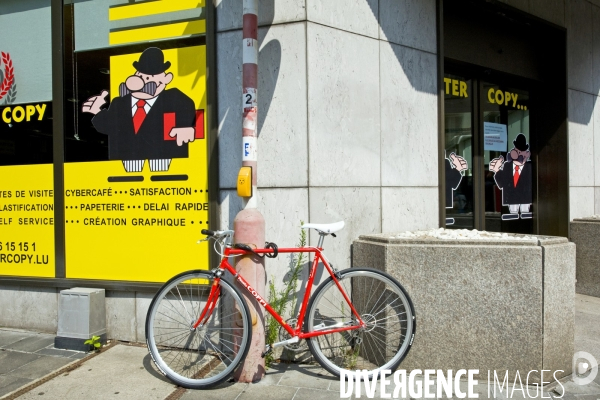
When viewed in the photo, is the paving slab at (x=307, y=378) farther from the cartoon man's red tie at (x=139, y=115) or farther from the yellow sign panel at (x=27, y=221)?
the yellow sign panel at (x=27, y=221)

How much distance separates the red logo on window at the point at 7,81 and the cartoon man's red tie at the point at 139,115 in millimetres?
1680

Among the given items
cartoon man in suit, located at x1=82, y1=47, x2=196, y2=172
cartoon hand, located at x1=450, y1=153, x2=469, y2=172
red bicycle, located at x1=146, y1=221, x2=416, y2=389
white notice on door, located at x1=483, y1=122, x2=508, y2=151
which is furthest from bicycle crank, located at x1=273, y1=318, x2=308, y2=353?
white notice on door, located at x1=483, y1=122, x2=508, y2=151

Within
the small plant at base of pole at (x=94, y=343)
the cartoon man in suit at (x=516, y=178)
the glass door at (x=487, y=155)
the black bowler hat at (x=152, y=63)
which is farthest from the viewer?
the cartoon man in suit at (x=516, y=178)

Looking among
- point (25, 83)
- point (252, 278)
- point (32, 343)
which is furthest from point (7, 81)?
point (252, 278)

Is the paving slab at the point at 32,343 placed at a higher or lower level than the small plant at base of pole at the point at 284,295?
lower

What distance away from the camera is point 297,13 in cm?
460

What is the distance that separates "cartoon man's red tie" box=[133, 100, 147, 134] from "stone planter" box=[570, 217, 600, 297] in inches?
237

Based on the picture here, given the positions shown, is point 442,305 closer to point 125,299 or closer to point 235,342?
point 235,342

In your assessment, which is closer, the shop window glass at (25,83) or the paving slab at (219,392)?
the paving slab at (219,392)

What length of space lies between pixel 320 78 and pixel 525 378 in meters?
3.02

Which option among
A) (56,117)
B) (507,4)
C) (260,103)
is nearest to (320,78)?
(260,103)

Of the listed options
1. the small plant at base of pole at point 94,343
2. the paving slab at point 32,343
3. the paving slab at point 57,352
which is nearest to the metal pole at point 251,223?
the small plant at base of pole at point 94,343

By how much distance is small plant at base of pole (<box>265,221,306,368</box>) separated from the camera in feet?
14.5

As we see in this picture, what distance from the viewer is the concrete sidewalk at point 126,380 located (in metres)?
3.85
